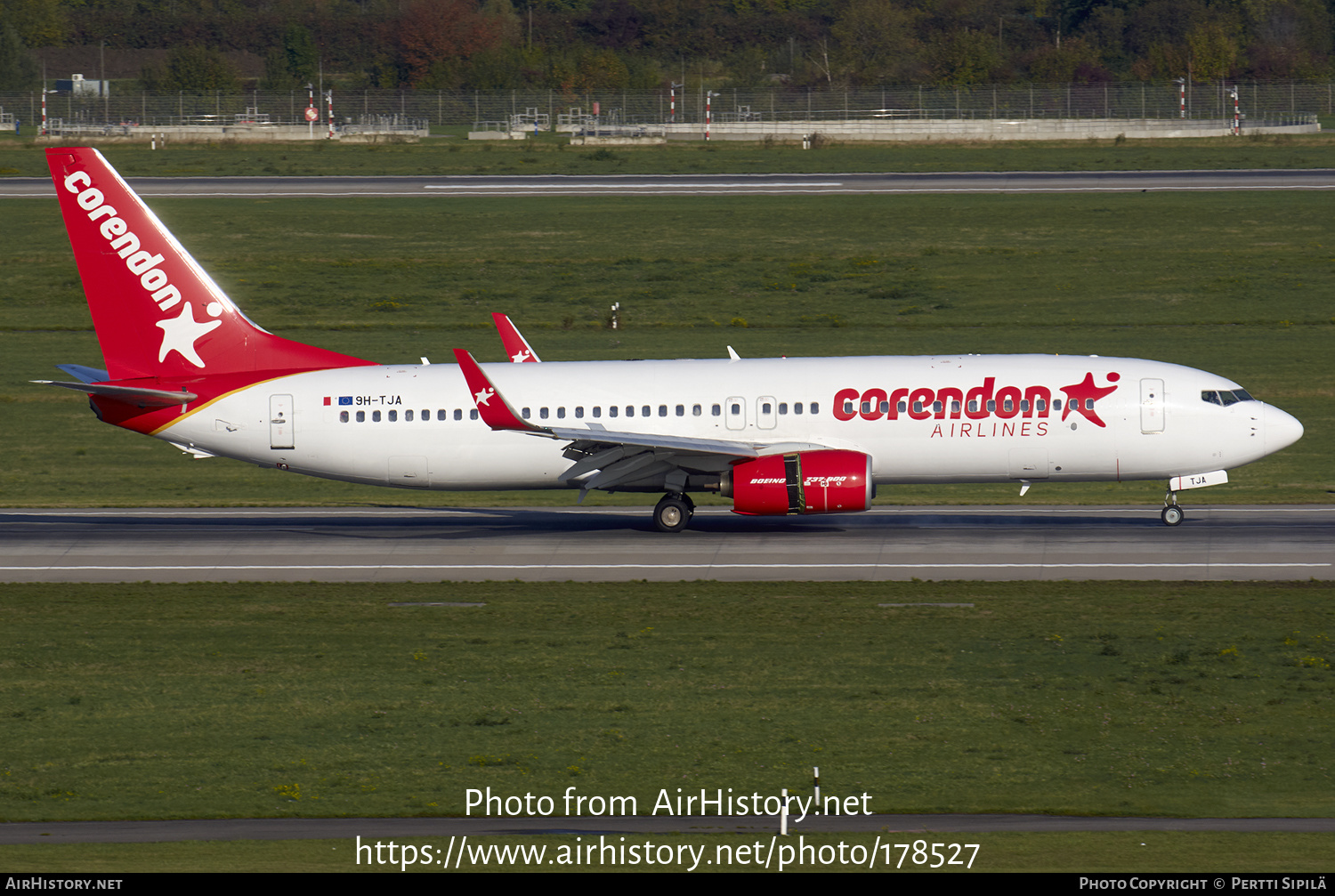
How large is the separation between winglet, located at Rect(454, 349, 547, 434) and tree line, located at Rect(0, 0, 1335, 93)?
395ft

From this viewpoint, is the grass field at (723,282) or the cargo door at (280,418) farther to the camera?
the grass field at (723,282)

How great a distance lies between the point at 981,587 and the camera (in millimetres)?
33938

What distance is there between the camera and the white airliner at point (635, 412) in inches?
1545

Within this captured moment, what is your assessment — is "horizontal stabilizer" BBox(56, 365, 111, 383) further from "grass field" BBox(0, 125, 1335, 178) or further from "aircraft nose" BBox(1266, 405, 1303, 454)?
"grass field" BBox(0, 125, 1335, 178)

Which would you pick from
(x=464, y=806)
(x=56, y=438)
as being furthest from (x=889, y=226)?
(x=464, y=806)

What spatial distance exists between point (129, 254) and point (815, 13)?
5726 inches

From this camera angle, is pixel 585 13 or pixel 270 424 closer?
pixel 270 424

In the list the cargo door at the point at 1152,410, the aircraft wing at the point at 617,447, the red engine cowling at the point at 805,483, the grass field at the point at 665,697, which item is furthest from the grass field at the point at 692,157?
the grass field at the point at 665,697

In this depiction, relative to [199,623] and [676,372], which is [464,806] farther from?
[676,372]

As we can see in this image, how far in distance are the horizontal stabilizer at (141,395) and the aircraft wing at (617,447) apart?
7.19 metres

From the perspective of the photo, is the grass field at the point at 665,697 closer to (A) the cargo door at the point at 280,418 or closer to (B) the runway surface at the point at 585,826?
(B) the runway surface at the point at 585,826

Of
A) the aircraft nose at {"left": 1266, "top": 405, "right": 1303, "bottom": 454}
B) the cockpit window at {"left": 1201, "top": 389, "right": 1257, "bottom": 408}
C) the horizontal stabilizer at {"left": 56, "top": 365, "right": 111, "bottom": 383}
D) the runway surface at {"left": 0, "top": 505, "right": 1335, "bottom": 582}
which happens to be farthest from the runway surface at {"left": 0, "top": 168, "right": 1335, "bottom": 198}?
the aircraft nose at {"left": 1266, "top": 405, "right": 1303, "bottom": 454}

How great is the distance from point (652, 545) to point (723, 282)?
38764 millimetres

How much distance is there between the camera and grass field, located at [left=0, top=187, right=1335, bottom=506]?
6350 cm
